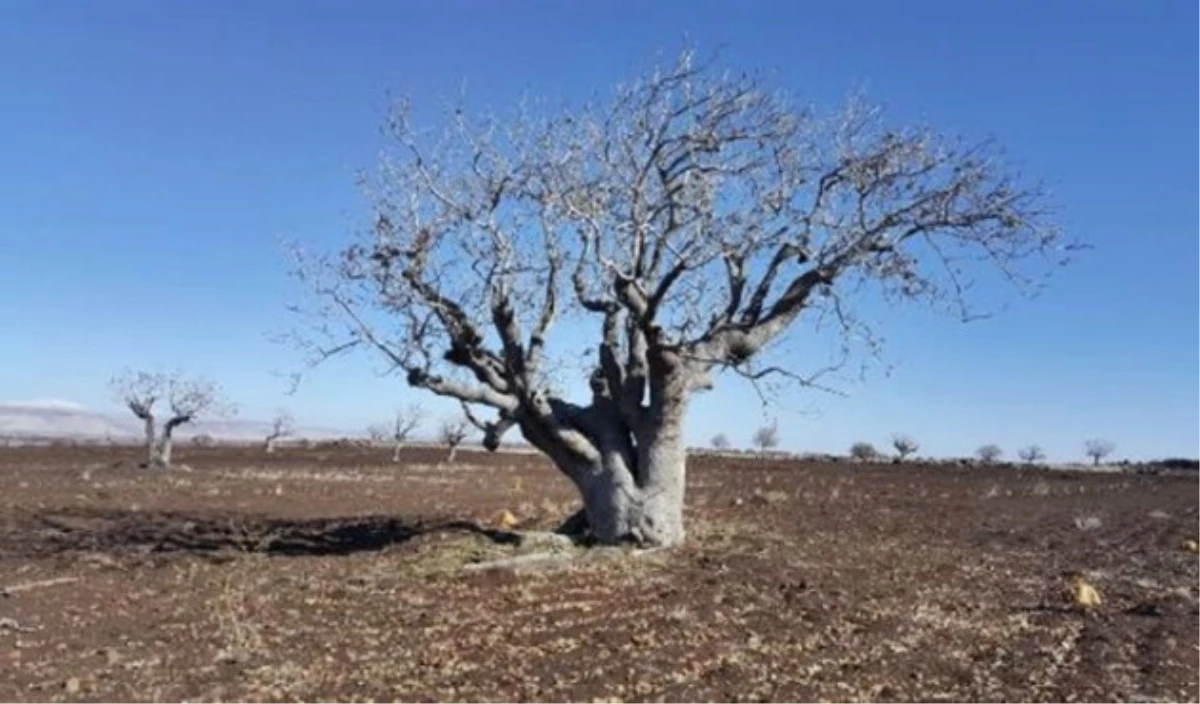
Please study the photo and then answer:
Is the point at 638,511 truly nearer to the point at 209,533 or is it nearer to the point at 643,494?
the point at 643,494

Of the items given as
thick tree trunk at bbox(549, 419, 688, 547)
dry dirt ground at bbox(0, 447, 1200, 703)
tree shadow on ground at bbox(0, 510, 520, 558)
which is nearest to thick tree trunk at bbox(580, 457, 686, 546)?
thick tree trunk at bbox(549, 419, 688, 547)

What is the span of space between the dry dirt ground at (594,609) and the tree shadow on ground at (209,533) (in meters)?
0.12

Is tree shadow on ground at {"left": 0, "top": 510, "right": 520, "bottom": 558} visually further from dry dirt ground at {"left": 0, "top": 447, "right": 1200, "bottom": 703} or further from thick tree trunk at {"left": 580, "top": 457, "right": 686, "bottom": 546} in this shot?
thick tree trunk at {"left": 580, "top": 457, "right": 686, "bottom": 546}

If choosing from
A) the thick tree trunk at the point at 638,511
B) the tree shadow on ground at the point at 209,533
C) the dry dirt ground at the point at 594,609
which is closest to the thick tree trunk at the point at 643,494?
the thick tree trunk at the point at 638,511

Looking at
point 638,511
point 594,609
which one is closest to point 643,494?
point 638,511

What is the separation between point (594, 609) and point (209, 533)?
1122 centimetres

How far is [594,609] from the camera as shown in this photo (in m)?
12.1

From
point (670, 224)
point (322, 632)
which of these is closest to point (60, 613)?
point (322, 632)

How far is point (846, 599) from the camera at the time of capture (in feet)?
41.6

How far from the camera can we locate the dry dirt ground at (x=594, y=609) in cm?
895

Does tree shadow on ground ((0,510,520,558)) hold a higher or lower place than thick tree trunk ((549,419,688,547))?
lower

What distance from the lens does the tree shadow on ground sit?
59.8ft

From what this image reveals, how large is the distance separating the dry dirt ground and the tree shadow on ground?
0.38 ft

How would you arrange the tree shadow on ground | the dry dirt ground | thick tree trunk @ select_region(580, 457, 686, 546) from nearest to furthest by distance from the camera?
the dry dirt ground < thick tree trunk @ select_region(580, 457, 686, 546) < the tree shadow on ground
